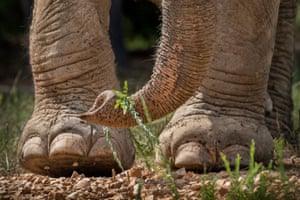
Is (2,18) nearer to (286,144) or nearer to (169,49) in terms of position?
(286,144)

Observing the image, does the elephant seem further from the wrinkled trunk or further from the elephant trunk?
the elephant trunk

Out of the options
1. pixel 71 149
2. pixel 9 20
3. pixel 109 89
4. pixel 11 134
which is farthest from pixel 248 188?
pixel 9 20

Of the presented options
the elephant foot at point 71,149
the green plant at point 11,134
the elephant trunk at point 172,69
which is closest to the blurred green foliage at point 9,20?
the green plant at point 11,134

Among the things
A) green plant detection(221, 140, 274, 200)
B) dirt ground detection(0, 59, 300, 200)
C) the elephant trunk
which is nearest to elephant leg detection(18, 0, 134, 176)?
dirt ground detection(0, 59, 300, 200)

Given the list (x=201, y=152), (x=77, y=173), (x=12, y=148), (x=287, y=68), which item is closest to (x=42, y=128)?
(x=77, y=173)

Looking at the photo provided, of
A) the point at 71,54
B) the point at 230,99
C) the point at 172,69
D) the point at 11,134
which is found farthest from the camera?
the point at 11,134

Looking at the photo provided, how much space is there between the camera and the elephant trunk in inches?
123

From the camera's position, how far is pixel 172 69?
3.23m

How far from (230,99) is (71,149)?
691 mm

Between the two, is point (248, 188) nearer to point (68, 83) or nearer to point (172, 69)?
point (172, 69)

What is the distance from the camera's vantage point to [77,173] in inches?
152

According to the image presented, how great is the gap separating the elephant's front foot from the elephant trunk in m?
0.80

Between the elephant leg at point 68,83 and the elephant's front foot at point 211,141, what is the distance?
0.18 metres

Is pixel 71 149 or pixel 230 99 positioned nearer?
pixel 71 149
